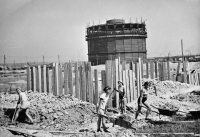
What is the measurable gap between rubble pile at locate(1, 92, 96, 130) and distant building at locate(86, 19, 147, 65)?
76.0 ft

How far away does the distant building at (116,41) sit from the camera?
33.2 metres

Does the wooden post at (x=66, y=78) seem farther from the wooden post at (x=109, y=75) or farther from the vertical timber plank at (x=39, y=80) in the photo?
the wooden post at (x=109, y=75)

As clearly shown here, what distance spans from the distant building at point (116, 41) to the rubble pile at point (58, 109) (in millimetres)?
23180

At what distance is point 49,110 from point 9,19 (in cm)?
431

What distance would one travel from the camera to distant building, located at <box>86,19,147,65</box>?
109ft

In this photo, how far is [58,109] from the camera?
8.77m

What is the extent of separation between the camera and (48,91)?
10.4 metres

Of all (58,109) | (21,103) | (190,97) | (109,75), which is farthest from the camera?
(190,97)

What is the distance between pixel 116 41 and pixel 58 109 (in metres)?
25.4

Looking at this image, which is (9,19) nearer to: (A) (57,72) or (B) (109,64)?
(A) (57,72)

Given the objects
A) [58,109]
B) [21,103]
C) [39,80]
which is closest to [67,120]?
[58,109]

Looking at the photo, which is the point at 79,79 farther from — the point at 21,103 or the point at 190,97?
the point at 190,97

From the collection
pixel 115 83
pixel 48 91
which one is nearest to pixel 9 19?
pixel 48 91

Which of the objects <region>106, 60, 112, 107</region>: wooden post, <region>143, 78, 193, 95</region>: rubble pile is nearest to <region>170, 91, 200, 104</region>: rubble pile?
<region>143, 78, 193, 95</region>: rubble pile
